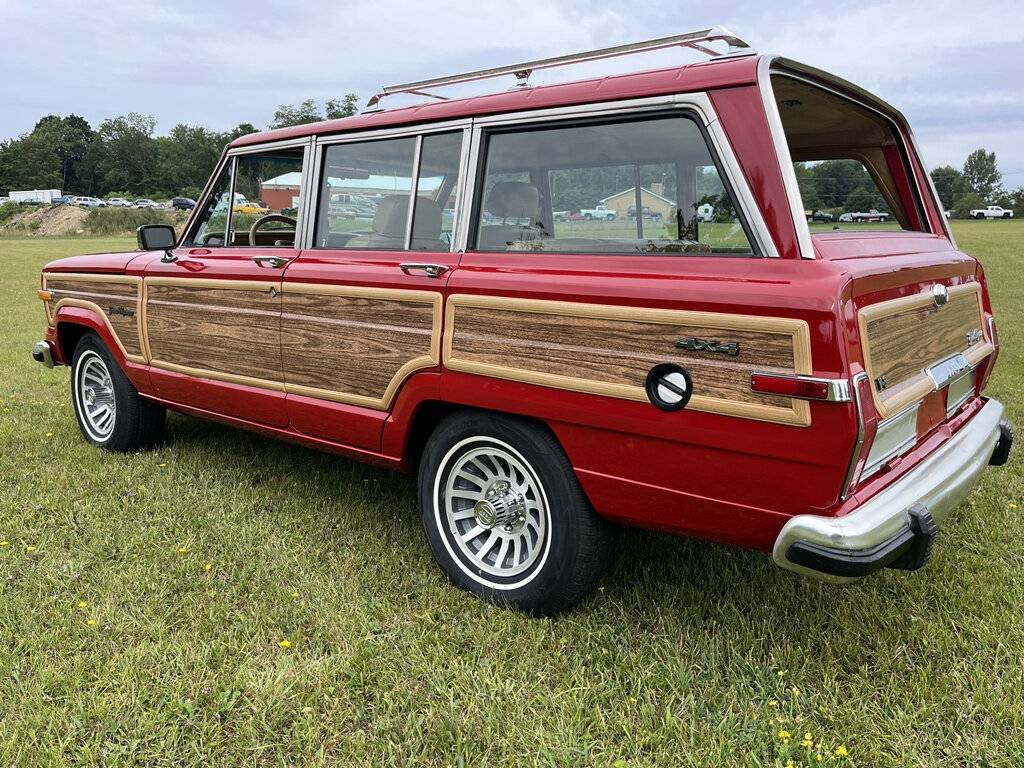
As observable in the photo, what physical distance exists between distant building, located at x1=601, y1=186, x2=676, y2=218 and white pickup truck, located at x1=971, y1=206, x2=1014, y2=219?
49.7m

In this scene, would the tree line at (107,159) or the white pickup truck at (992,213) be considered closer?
the white pickup truck at (992,213)

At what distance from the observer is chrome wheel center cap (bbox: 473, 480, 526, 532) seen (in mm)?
3029

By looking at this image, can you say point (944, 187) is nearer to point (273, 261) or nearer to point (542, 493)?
point (542, 493)

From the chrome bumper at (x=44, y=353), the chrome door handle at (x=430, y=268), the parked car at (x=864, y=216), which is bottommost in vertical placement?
the chrome bumper at (x=44, y=353)

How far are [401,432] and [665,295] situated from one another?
4.38ft

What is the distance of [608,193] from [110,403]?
147 inches

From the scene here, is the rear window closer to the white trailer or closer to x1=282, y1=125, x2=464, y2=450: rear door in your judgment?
x1=282, y1=125, x2=464, y2=450: rear door

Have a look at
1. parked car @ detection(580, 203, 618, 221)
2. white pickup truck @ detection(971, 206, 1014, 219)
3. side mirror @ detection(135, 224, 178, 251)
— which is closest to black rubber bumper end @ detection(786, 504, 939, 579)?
parked car @ detection(580, 203, 618, 221)

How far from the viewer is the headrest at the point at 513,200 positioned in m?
3.06

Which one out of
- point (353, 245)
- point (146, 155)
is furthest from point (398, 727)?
point (146, 155)

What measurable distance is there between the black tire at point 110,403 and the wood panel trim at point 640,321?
107 inches

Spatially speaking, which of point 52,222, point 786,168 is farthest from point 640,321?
point 52,222

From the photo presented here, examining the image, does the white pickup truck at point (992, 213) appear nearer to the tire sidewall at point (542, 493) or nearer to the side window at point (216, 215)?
the side window at point (216, 215)

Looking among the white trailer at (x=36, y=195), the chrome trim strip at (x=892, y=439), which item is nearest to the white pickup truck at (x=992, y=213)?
the chrome trim strip at (x=892, y=439)
